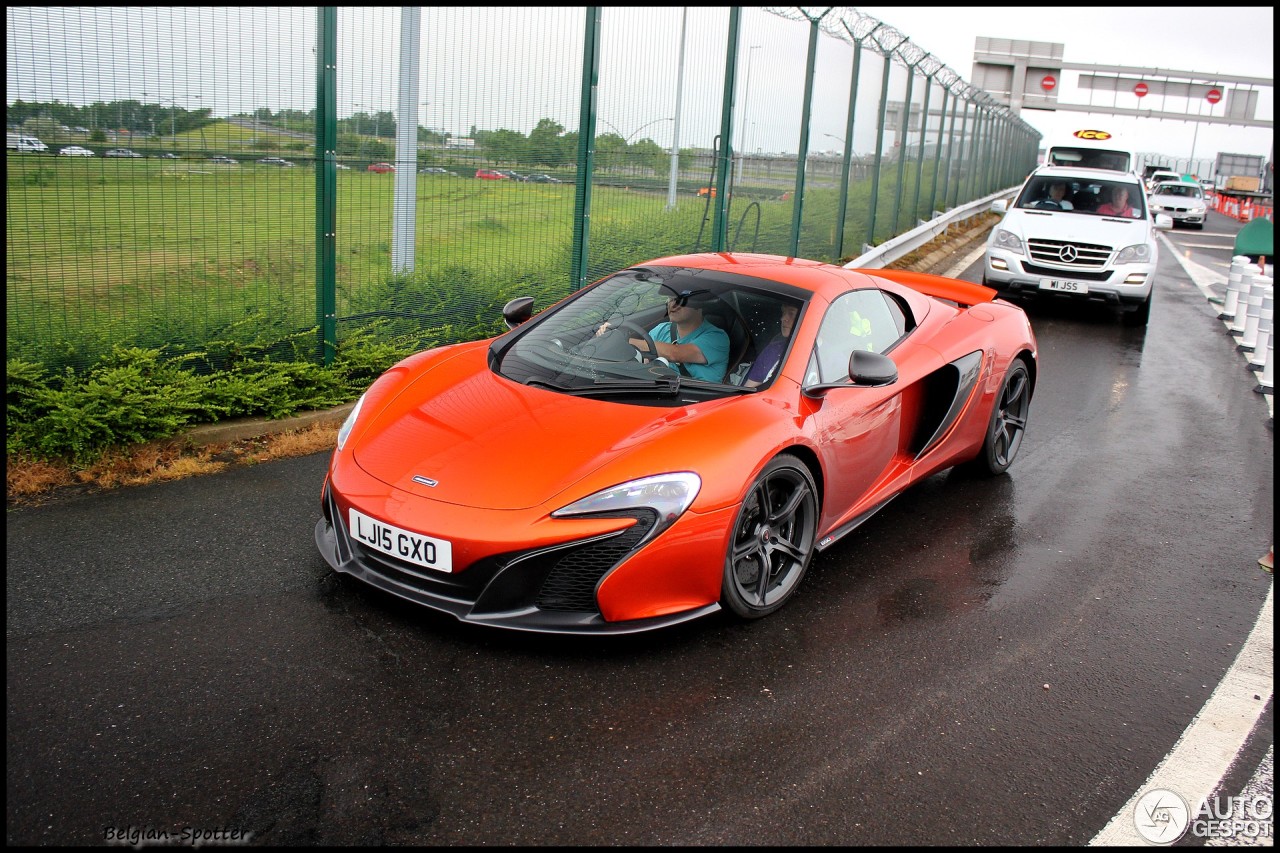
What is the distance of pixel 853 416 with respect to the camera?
185 inches

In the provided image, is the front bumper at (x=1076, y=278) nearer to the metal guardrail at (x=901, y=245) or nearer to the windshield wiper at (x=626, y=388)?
the metal guardrail at (x=901, y=245)

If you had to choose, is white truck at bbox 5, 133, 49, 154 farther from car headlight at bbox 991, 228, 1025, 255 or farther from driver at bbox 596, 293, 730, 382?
car headlight at bbox 991, 228, 1025, 255

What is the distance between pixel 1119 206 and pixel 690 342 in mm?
10186

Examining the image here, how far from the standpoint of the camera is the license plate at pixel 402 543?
12.1 feet

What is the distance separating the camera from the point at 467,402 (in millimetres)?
4488

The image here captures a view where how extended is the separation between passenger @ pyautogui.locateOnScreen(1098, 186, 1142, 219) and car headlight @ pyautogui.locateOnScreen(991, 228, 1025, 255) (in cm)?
137

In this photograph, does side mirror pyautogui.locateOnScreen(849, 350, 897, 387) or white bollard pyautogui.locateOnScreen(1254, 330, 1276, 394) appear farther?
white bollard pyautogui.locateOnScreen(1254, 330, 1276, 394)

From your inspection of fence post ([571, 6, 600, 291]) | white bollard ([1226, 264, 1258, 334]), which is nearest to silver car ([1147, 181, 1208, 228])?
white bollard ([1226, 264, 1258, 334])

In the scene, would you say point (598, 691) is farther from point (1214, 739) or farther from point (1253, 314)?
point (1253, 314)

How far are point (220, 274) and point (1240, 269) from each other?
505 inches

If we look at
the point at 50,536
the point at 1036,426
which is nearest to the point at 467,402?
the point at 50,536

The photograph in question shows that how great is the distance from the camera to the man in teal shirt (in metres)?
4.70

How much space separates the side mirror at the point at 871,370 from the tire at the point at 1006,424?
1.75 m

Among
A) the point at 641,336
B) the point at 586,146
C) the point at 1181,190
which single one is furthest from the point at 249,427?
the point at 1181,190
